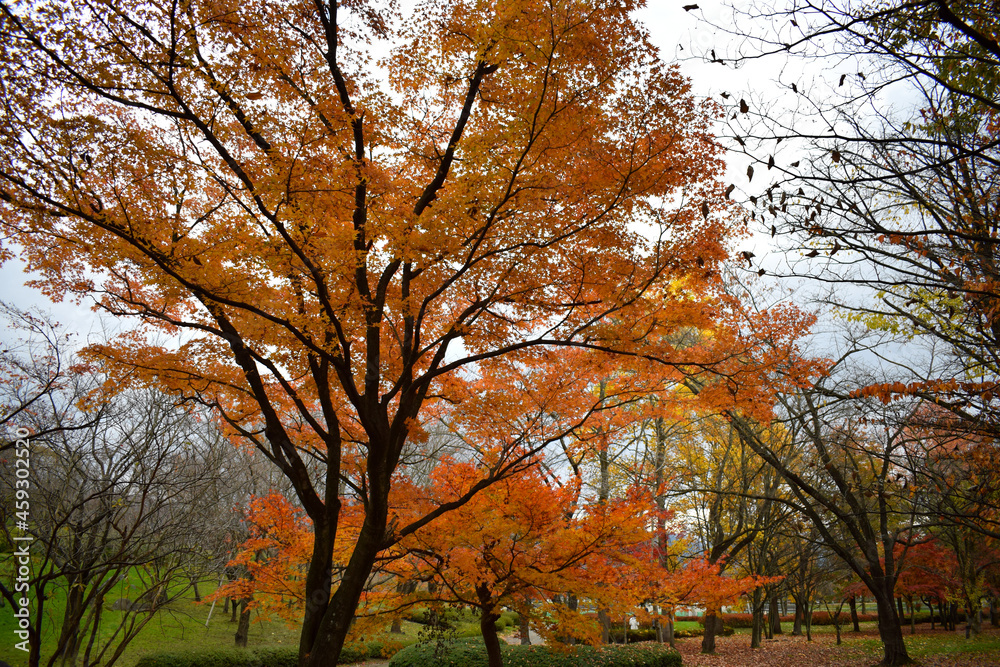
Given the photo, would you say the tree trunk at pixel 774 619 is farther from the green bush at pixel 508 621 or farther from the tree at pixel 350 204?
the tree at pixel 350 204

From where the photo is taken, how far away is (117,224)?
4406 millimetres

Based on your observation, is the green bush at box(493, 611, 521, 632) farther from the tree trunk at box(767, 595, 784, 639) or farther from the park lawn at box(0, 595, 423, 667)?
the tree trunk at box(767, 595, 784, 639)

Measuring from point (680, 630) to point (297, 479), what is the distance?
26426mm

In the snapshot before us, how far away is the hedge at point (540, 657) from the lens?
11.4 meters

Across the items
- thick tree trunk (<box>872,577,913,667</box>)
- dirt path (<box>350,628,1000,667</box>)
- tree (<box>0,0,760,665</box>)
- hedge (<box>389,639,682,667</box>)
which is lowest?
dirt path (<box>350,628,1000,667</box>)

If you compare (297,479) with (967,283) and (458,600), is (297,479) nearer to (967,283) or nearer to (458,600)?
(458,600)

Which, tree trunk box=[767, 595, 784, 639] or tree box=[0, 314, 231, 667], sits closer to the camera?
tree box=[0, 314, 231, 667]

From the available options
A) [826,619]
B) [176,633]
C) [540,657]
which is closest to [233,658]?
[176,633]

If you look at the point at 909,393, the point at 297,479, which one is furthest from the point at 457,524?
the point at 909,393

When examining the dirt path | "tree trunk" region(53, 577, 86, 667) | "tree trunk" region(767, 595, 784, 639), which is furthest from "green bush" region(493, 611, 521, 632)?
"tree trunk" region(53, 577, 86, 667)

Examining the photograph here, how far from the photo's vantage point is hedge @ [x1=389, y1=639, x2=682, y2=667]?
37.2ft

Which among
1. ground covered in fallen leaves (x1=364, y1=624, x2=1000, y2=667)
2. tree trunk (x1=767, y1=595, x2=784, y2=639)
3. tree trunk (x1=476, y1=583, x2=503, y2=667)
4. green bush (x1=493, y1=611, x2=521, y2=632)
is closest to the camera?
tree trunk (x1=476, y1=583, x2=503, y2=667)

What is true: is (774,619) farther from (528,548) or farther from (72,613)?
(72,613)

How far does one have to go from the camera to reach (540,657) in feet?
38.2
